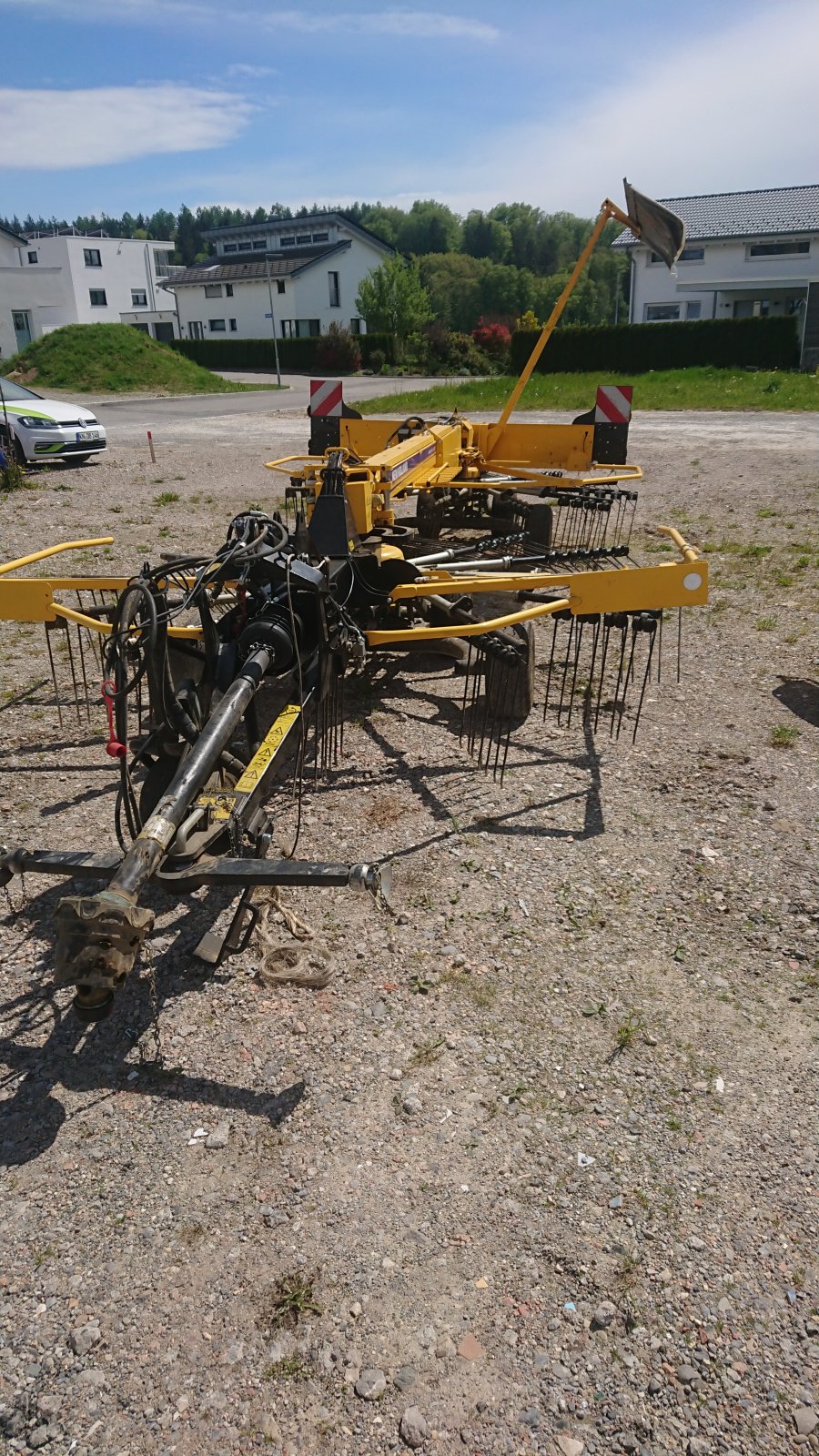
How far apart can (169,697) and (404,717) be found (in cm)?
216

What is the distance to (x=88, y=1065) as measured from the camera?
2904 millimetres

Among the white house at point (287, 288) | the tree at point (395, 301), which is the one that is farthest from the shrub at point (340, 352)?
the white house at point (287, 288)

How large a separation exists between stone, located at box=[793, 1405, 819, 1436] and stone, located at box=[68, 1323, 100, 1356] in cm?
144

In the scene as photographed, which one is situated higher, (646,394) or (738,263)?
(738,263)

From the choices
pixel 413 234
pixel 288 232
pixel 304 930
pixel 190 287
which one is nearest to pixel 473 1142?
pixel 304 930

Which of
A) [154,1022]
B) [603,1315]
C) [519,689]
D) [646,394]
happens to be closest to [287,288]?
[646,394]

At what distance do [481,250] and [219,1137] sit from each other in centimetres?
11826

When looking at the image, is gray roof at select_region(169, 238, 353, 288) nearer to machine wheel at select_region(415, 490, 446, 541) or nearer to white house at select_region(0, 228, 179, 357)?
white house at select_region(0, 228, 179, 357)

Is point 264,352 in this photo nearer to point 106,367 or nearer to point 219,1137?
point 106,367

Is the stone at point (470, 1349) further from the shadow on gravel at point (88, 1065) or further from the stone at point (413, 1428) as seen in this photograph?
the shadow on gravel at point (88, 1065)

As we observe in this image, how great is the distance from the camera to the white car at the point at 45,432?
13805 millimetres

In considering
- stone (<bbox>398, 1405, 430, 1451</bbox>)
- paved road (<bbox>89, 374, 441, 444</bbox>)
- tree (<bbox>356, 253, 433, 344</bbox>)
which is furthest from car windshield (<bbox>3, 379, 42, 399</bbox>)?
tree (<bbox>356, 253, 433, 344</bbox>)

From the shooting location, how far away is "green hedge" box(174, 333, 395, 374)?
42.3 m

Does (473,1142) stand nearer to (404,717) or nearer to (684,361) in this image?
(404,717)
